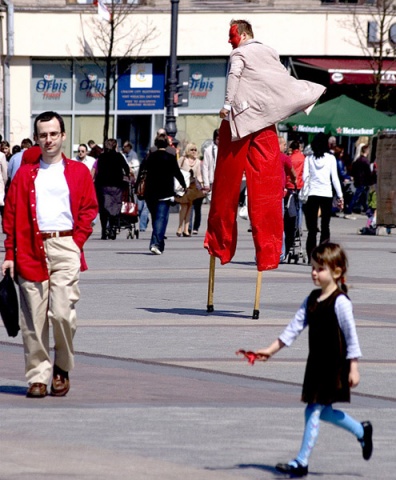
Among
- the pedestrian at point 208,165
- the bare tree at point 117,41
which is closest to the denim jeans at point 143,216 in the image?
the pedestrian at point 208,165

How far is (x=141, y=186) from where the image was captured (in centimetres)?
2052

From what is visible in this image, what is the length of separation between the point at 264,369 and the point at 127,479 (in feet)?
11.6

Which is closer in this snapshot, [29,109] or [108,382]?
[108,382]

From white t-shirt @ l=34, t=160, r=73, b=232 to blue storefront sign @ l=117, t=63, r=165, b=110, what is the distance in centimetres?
2995

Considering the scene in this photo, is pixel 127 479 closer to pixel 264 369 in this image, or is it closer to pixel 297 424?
pixel 297 424

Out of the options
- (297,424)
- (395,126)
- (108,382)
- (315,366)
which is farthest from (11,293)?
(395,126)

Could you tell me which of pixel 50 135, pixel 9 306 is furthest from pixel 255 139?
pixel 9 306

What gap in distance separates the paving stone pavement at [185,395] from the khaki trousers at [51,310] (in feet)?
0.78

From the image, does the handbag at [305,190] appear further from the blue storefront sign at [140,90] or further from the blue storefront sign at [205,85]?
the blue storefront sign at [205,85]

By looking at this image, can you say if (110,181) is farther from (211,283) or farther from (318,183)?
(211,283)

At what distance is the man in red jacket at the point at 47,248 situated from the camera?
8.23 meters

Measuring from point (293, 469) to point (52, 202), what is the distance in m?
2.71

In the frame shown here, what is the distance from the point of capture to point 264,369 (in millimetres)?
9633

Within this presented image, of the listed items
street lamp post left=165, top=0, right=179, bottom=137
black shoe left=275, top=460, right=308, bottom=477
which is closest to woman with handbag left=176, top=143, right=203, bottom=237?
street lamp post left=165, top=0, right=179, bottom=137
